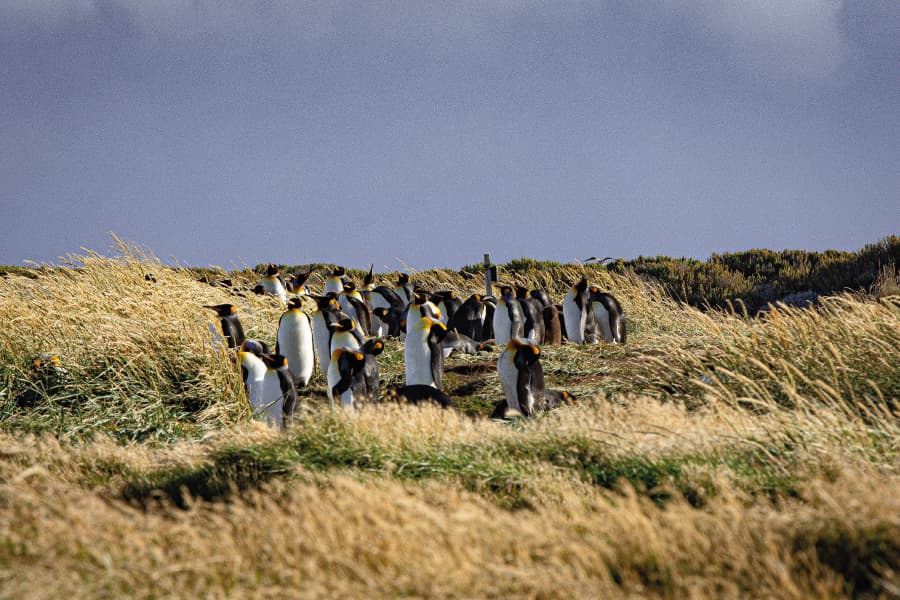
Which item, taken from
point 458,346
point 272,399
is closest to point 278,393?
point 272,399

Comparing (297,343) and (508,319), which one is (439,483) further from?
(508,319)

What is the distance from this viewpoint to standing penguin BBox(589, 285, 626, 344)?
11555mm

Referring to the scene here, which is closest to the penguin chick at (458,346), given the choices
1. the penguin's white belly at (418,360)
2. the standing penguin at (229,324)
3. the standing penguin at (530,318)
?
the standing penguin at (530,318)

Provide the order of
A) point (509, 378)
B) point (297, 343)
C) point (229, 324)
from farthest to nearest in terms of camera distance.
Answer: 1. point (229, 324)
2. point (297, 343)
3. point (509, 378)

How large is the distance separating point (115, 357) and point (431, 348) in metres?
2.97

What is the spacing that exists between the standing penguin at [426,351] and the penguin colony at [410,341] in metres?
0.01

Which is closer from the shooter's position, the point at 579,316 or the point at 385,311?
the point at 385,311

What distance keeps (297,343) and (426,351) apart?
153 cm

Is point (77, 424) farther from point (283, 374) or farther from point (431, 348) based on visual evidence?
point (431, 348)

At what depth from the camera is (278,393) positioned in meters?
6.14

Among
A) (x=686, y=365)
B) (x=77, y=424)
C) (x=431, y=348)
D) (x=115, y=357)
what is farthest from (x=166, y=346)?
(x=686, y=365)

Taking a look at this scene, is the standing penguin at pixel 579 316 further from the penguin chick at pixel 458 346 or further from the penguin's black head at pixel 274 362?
the penguin's black head at pixel 274 362

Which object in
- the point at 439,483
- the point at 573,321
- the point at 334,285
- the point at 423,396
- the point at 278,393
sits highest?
the point at 334,285

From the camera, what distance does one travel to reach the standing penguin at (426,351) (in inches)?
288
